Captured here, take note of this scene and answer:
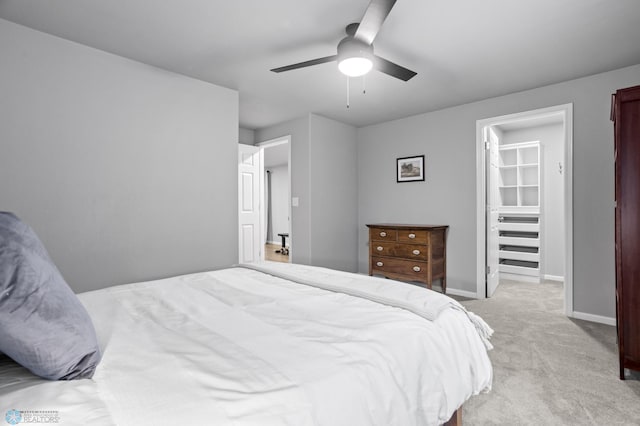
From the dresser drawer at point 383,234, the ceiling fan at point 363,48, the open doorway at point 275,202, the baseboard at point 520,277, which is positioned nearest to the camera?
the ceiling fan at point 363,48

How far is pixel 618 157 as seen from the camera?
2.21 m

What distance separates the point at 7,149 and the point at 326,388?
2877 mm

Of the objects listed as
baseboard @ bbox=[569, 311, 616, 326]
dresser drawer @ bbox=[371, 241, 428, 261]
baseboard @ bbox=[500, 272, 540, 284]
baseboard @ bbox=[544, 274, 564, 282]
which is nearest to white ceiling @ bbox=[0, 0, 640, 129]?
dresser drawer @ bbox=[371, 241, 428, 261]

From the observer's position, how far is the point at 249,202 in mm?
5059

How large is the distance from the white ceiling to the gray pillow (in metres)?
1.96

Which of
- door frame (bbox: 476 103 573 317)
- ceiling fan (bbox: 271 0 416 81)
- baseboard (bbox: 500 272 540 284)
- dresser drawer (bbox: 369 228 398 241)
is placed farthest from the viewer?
baseboard (bbox: 500 272 540 284)


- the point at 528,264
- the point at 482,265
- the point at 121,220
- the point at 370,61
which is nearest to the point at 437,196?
the point at 482,265

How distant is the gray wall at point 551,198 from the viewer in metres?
5.22

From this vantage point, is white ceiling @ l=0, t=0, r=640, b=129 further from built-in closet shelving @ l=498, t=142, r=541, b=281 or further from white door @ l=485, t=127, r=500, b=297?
built-in closet shelving @ l=498, t=142, r=541, b=281

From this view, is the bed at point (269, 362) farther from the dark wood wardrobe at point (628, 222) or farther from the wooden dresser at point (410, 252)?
the wooden dresser at point (410, 252)

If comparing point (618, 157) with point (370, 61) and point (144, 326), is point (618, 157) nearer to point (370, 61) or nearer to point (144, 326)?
point (370, 61)

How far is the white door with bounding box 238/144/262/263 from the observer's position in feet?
16.1
